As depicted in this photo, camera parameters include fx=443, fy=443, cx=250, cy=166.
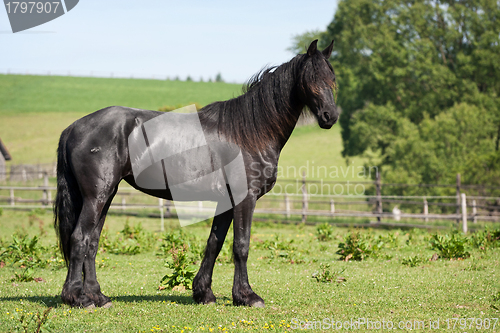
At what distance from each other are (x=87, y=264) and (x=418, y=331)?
337 centimetres

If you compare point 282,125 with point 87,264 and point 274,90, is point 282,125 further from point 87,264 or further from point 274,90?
point 87,264

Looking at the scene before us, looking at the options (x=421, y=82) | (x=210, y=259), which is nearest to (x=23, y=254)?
(x=210, y=259)

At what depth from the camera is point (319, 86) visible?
14.8ft

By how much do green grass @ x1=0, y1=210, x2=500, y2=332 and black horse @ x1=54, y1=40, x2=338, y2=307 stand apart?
0.39 m

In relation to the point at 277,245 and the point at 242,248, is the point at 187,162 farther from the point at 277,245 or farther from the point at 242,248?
the point at 277,245

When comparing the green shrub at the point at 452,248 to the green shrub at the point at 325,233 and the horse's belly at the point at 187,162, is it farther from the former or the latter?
the horse's belly at the point at 187,162

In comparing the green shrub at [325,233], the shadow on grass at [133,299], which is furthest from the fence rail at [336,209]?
the shadow on grass at [133,299]

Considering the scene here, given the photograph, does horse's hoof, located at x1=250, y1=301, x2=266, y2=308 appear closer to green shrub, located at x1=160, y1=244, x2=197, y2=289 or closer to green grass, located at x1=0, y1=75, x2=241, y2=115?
green shrub, located at x1=160, y1=244, x2=197, y2=289

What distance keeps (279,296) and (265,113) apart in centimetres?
226

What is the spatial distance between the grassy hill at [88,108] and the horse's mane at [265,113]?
30867 millimetres

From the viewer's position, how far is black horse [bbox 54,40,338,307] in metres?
4.56

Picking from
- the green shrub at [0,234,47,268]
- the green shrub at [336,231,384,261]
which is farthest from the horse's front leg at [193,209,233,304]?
the green shrub at [336,231,384,261]

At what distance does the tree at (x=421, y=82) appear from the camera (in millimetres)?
20469

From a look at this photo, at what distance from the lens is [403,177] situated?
68.2 ft
